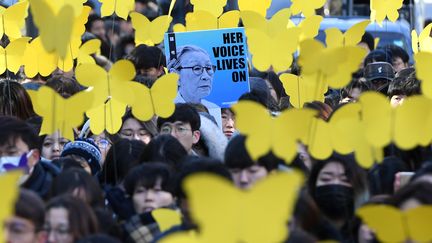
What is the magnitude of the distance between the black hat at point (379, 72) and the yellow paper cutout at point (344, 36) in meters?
1.80

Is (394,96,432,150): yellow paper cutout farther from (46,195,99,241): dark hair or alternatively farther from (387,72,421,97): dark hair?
(387,72,421,97): dark hair

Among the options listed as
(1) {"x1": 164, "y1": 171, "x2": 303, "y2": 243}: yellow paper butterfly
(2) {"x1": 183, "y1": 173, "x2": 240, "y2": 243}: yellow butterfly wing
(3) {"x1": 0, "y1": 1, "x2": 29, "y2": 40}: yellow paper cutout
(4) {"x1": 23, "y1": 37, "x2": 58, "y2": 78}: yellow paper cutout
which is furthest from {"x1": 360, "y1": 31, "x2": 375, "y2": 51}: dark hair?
(2) {"x1": 183, "y1": 173, "x2": 240, "y2": 243}: yellow butterfly wing

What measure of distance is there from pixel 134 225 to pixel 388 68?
3927mm

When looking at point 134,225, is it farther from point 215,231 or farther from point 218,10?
point 218,10

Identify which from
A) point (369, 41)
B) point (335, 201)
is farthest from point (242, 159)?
point (369, 41)

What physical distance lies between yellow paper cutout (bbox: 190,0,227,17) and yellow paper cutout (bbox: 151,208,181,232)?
3.28 metres

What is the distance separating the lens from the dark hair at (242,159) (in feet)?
21.7

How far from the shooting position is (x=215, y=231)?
4.91 m

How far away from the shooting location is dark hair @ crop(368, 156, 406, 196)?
707 centimetres

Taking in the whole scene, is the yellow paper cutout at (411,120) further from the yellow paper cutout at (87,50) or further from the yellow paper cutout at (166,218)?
the yellow paper cutout at (87,50)

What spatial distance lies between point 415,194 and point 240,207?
1.32 meters

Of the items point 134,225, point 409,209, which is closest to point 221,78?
point 134,225

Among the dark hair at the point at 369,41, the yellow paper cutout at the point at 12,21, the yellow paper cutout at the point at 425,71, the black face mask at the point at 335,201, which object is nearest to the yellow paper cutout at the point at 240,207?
the black face mask at the point at 335,201

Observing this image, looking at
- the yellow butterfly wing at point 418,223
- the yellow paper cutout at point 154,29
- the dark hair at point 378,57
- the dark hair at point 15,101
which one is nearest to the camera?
the yellow butterfly wing at point 418,223
